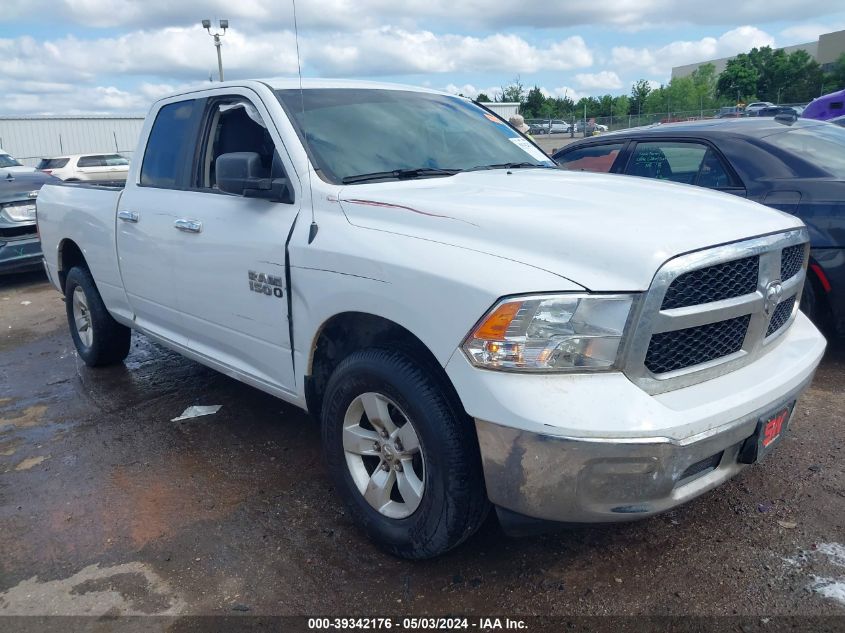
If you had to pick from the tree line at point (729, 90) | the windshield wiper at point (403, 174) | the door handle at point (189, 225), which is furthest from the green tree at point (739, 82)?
the door handle at point (189, 225)

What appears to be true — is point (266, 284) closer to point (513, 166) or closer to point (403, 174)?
point (403, 174)

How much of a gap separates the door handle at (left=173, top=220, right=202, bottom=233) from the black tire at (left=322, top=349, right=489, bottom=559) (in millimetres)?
1350

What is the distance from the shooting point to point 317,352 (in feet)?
10.5

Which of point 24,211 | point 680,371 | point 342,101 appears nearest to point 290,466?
point 342,101

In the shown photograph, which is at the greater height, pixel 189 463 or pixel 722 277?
pixel 722 277

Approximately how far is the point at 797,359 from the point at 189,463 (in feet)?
9.98

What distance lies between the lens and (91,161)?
21.8 meters

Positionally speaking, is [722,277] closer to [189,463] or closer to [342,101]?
[342,101]

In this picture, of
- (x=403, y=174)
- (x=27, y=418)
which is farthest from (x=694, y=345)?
(x=27, y=418)

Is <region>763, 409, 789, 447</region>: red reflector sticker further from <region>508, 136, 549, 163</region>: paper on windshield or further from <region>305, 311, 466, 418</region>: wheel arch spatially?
<region>508, 136, 549, 163</region>: paper on windshield

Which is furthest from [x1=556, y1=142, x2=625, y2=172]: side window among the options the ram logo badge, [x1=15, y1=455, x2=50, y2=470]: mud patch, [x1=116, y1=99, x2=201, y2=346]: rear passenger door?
[x1=15, y1=455, x2=50, y2=470]: mud patch

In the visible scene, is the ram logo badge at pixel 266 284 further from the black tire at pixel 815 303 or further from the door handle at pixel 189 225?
the black tire at pixel 815 303

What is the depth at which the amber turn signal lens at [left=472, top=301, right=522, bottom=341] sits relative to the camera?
2273 mm

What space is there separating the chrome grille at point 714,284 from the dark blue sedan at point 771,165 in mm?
2023
